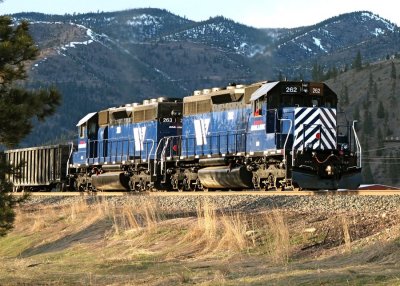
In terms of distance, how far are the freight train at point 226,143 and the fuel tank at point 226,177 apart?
3 centimetres

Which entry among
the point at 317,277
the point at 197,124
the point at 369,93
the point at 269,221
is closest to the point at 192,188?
the point at 197,124

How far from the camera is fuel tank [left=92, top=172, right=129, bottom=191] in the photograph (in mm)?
37281

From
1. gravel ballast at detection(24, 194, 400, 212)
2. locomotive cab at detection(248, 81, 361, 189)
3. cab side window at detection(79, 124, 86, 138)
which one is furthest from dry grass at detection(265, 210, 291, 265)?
cab side window at detection(79, 124, 86, 138)

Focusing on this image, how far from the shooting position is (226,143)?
31219 millimetres

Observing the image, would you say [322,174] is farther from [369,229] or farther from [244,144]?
[369,229]

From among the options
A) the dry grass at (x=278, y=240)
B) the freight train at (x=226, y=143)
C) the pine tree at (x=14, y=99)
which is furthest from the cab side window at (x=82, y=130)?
the dry grass at (x=278, y=240)

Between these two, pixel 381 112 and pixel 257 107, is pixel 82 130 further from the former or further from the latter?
pixel 381 112

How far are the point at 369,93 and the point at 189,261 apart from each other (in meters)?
114

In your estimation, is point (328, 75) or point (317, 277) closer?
point (317, 277)

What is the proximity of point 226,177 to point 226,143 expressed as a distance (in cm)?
176

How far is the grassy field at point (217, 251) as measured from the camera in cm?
1385

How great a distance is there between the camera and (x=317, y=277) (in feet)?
41.1

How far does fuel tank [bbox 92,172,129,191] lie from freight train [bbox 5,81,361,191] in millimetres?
42

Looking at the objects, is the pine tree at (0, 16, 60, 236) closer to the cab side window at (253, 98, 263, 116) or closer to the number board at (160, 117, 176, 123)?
the cab side window at (253, 98, 263, 116)
